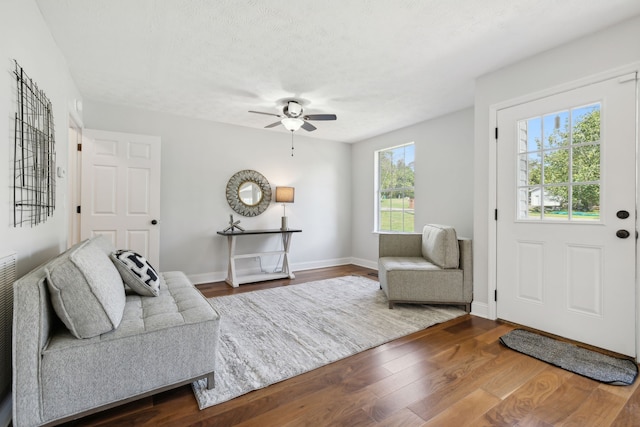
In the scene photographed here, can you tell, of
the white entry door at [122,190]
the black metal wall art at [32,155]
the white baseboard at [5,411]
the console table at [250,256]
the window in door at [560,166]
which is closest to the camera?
the white baseboard at [5,411]

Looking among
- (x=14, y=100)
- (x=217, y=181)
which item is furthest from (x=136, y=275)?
(x=217, y=181)

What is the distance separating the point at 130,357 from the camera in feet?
4.91

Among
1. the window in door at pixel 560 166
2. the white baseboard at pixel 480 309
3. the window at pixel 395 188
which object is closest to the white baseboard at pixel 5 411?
the white baseboard at pixel 480 309

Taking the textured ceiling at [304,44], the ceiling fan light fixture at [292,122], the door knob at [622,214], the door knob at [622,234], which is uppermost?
the textured ceiling at [304,44]

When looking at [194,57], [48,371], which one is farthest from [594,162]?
[48,371]

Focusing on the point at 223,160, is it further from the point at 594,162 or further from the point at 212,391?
the point at 594,162

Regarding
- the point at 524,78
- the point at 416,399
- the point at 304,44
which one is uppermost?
the point at 304,44

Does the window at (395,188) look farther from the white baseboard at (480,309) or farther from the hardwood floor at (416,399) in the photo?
the hardwood floor at (416,399)

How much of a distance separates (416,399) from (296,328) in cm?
125

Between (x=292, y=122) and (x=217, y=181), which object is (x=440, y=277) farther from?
(x=217, y=181)

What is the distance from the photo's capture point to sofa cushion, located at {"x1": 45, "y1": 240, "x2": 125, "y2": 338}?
138 centimetres

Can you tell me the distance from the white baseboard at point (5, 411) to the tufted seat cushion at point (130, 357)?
0.30 meters

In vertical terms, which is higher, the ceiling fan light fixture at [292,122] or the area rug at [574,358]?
the ceiling fan light fixture at [292,122]

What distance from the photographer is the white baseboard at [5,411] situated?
1.41 m
